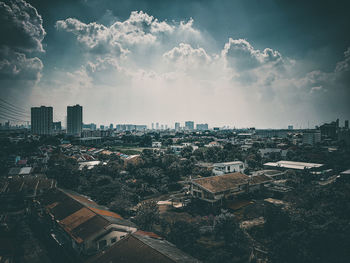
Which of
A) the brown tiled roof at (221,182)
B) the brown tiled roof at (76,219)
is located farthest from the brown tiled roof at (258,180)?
the brown tiled roof at (76,219)

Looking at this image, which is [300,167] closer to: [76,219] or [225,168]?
[225,168]

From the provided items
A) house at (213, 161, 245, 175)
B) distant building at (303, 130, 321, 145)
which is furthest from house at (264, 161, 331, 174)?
distant building at (303, 130, 321, 145)

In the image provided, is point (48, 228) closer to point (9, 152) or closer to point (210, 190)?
point (210, 190)

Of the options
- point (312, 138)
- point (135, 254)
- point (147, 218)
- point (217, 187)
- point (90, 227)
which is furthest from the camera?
point (312, 138)

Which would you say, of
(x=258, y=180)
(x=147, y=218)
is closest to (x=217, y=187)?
(x=258, y=180)

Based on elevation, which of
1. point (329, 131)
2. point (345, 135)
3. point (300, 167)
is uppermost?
point (329, 131)

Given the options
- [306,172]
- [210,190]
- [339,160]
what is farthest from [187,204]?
[339,160]

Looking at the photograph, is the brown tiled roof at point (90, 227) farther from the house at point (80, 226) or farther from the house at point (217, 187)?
the house at point (217, 187)
